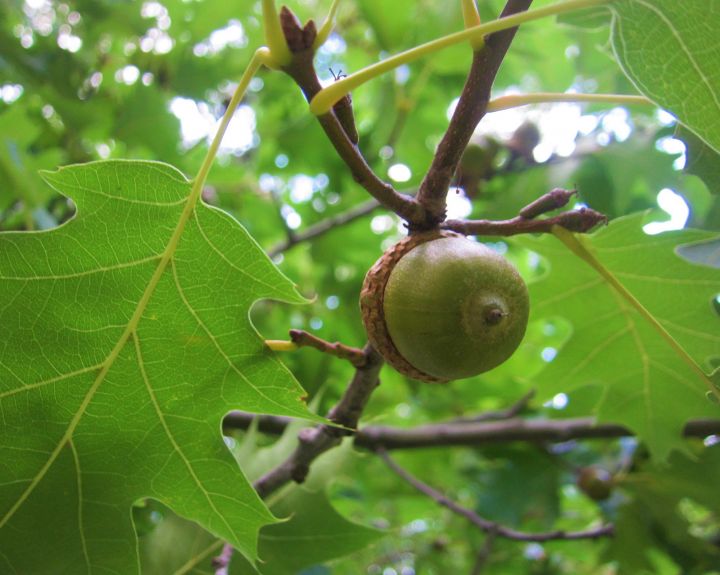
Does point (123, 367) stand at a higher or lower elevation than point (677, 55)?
lower

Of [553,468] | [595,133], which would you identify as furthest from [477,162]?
[553,468]

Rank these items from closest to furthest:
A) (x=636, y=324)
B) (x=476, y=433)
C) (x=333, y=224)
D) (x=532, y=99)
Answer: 1. (x=532, y=99)
2. (x=636, y=324)
3. (x=476, y=433)
4. (x=333, y=224)

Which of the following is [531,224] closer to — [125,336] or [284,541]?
[125,336]

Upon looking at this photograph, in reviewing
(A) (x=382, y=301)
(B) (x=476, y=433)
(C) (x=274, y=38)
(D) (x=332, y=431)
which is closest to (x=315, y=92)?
(C) (x=274, y=38)

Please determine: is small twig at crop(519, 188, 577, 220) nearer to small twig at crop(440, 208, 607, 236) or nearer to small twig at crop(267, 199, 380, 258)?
small twig at crop(440, 208, 607, 236)

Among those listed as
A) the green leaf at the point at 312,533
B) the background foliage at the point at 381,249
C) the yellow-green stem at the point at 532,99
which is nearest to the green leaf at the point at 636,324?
the background foliage at the point at 381,249

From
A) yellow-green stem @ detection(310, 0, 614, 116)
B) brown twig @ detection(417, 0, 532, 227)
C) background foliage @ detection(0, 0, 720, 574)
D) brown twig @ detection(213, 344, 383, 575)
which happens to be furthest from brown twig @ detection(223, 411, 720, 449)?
yellow-green stem @ detection(310, 0, 614, 116)
